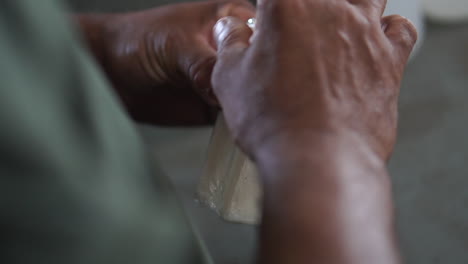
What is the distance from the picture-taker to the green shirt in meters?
0.23

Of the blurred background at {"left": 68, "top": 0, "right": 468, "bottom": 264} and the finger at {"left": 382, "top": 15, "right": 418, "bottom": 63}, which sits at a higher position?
the finger at {"left": 382, "top": 15, "right": 418, "bottom": 63}

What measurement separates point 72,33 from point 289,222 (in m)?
0.15

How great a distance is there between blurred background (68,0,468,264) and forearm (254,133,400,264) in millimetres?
574

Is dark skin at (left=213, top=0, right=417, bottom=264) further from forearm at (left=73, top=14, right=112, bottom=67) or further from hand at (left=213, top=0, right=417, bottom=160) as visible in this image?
forearm at (left=73, top=14, right=112, bottom=67)

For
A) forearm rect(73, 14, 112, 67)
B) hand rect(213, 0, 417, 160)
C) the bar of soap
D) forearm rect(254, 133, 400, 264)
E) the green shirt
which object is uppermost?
the green shirt

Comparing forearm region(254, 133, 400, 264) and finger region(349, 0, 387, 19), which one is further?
finger region(349, 0, 387, 19)

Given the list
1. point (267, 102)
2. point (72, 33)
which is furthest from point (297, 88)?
point (72, 33)

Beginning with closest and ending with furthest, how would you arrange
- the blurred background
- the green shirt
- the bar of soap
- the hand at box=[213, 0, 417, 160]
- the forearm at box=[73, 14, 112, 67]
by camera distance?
the green shirt, the hand at box=[213, 0, 417, 160], the bar of soap, the forearm at box=[73, 14, 112, 67], the blurred background

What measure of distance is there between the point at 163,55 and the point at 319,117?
0.31 metres

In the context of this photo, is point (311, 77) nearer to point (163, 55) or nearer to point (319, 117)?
point (319, 117)

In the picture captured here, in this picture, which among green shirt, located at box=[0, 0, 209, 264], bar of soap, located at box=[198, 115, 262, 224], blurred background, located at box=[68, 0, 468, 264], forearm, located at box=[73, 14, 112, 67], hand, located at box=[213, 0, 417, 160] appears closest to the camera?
green shirt, located at box=[0, 0, 209, 264]

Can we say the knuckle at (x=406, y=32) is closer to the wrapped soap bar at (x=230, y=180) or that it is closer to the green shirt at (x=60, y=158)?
the wrapped soap bar at (x=230, y=180)

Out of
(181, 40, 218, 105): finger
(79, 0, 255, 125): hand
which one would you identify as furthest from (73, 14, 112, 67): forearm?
(181, 40, 218, 105): finger

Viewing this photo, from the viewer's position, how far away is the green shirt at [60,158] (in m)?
0.23
